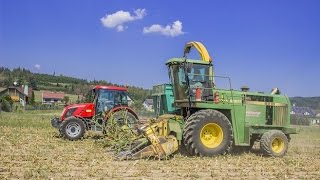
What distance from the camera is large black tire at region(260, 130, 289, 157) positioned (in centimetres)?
1298

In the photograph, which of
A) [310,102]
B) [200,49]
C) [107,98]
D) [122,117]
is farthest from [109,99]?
[310,102]

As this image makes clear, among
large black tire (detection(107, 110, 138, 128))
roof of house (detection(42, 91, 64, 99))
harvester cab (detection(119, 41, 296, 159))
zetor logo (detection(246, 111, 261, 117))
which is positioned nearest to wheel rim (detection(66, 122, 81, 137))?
large black tire (detection(107, 110, 138, 128))

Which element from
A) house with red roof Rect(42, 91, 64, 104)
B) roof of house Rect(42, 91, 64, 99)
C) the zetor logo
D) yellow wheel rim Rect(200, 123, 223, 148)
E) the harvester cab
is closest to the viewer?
the harvester cab

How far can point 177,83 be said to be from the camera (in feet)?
43.7

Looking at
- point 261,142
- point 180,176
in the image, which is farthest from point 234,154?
point 180,176

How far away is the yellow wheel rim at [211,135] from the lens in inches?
483

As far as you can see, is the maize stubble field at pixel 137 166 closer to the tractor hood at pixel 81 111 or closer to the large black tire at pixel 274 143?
the large black tire at pixel 274 143

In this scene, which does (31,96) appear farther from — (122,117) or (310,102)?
(310,102)

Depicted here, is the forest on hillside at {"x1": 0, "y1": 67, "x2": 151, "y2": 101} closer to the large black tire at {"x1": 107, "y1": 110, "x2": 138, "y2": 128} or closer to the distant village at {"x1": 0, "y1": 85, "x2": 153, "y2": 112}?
the distant village at {"x1": 0, "y1": 85, "x2": 153, "y2": 112}

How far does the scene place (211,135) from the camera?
1248cm

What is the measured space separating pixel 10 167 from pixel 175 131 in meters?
4.60

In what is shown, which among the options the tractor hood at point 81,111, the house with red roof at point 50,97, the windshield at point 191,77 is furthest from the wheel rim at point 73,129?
the house with red roof at point 50,97

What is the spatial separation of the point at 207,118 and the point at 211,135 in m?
0.63

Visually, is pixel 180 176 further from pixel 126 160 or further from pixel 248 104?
pixel 248 104
